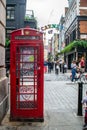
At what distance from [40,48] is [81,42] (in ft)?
122

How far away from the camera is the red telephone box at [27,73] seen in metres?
9.15

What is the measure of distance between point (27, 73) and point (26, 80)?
18 centimetres

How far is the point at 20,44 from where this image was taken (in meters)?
9.16

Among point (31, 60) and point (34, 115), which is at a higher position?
point (31, 60)

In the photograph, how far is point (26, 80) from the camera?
30.3 feet

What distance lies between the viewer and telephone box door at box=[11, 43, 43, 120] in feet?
30.0

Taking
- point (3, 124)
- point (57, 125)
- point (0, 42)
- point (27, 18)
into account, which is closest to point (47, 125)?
point (57, 125)

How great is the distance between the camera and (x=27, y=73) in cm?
924

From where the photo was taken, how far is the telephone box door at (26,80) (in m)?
9.15

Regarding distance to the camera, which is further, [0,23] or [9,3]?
[9,3]

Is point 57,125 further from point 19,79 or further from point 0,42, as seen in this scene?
point 0,42

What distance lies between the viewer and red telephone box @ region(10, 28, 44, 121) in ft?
30.0

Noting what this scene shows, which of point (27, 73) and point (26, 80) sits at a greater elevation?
point (27, 73)

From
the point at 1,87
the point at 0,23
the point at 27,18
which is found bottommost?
the point at 1,87
